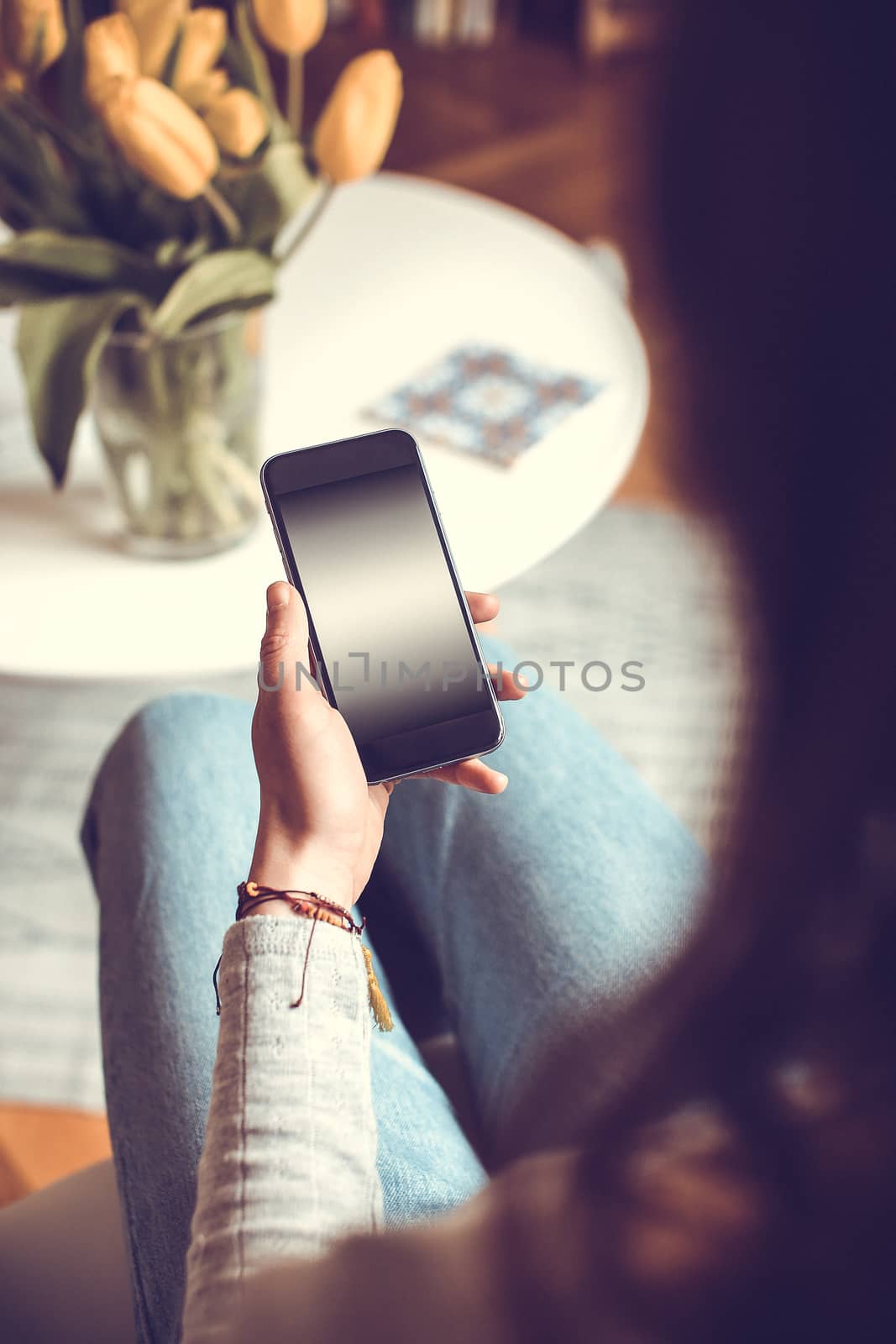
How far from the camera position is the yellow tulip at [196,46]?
0.66m

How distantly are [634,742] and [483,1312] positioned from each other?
103cm

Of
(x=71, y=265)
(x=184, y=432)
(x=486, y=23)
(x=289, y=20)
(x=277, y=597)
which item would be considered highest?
(x=486, y=23)

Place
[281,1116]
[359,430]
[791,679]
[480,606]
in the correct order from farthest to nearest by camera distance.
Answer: [359,430], [480,606], [281,1116], [791,679]

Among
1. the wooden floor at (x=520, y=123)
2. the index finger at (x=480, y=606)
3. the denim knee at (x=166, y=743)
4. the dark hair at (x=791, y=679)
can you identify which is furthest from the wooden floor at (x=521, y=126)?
the dark hair at (x=791, y=679)

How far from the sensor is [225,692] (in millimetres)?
1272

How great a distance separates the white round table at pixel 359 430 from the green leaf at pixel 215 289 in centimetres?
13

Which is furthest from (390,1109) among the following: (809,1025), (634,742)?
(634,742)

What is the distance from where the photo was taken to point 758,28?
0.68ft

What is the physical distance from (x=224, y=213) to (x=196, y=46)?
3.9 inches

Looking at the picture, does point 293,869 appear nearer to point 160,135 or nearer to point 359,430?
point 160,135

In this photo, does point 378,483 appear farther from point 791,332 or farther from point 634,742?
point 634,742

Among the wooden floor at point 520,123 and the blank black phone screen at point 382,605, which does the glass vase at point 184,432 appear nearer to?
the blank black phone screen at point 382,605

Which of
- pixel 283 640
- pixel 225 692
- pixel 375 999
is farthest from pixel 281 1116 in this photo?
pixel 225 692

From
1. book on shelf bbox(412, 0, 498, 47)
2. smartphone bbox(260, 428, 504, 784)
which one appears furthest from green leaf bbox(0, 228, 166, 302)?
book on shelf bbox(412, 0, 498, 47)
